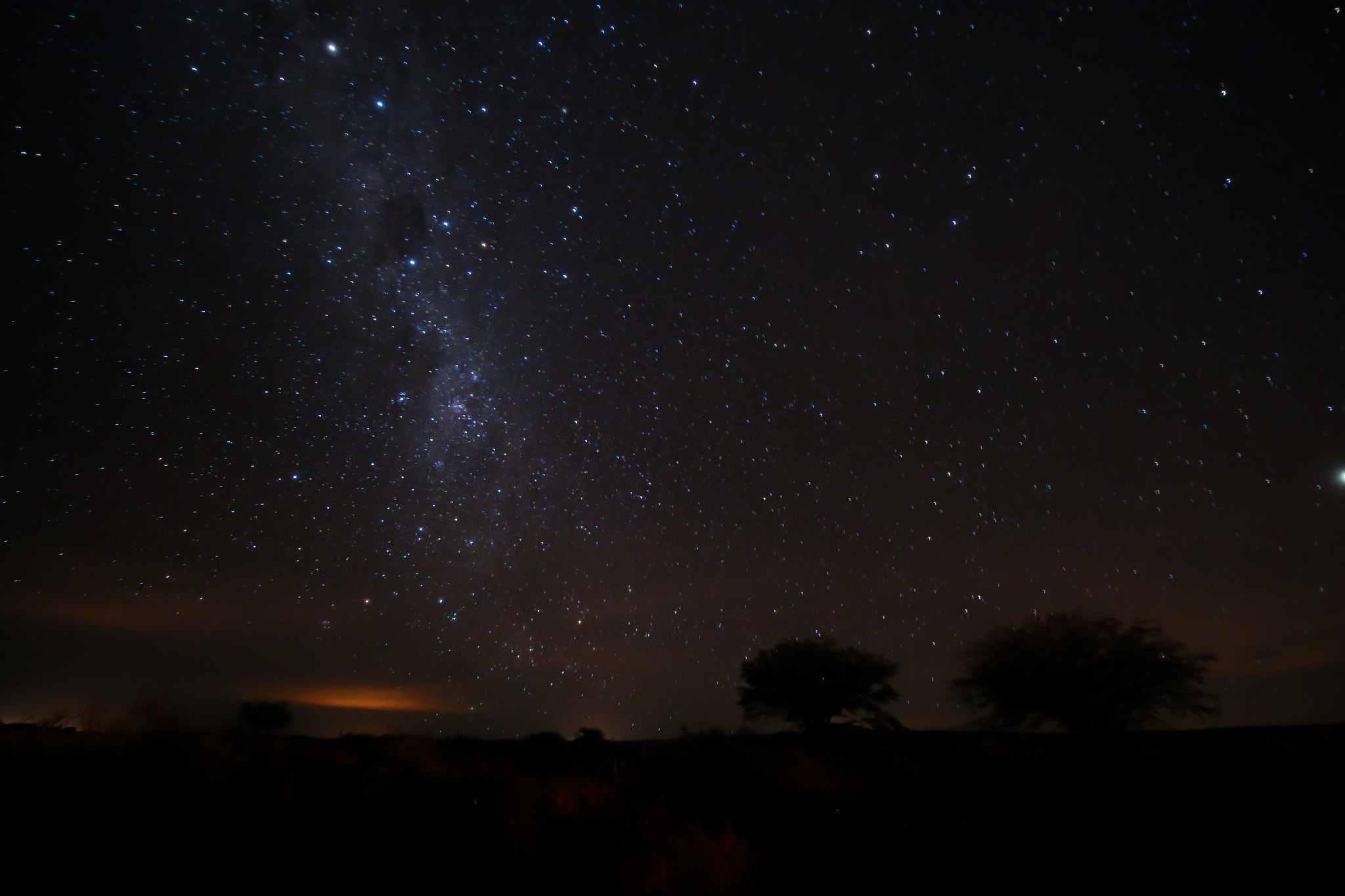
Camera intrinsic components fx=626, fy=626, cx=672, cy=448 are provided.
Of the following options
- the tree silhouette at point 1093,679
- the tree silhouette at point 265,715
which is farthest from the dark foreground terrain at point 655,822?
the tree silhouette at point 265,715

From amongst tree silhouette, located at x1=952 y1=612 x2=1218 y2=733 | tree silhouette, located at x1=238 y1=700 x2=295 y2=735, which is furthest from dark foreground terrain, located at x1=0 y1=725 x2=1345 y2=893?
tree silhouette, located at x1=238 y1=700 x2=295 y2=735

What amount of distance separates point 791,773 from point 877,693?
806 inches

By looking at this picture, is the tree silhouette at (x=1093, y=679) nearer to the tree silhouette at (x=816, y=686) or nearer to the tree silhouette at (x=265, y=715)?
the tree silhouette at (x=816, y=686)

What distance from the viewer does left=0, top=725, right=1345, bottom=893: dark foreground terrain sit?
6434 mm

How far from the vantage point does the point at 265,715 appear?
35.6 m

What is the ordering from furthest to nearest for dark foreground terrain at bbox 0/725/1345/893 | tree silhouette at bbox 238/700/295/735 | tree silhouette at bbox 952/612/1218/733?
tree silhouette at bbox 238/700/295/735, tree silhouette at bbox 952/612/1218/733, dark foreground terrain at bbox 0/725/1345/893

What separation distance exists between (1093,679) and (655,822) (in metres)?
24.8

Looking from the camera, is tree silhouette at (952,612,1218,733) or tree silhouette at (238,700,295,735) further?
tree silhouette at (238,700,295,735)

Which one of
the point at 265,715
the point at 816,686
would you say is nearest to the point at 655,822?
the point at 816,686

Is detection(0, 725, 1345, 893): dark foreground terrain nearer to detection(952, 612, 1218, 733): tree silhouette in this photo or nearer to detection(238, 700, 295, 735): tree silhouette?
detection(952, 612, 1218, 733): tree silhouette

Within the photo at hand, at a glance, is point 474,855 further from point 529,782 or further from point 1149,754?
point 1149,754

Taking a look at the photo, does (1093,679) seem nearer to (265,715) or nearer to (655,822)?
(655,822)

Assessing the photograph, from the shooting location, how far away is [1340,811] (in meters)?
8.64

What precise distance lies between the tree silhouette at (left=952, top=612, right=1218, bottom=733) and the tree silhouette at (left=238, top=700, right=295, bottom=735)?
37.2 m
